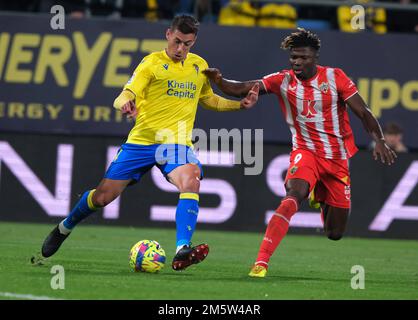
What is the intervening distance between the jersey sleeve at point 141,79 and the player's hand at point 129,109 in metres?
0.38

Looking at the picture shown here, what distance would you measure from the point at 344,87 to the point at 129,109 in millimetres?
2150

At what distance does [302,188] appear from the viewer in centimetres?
953

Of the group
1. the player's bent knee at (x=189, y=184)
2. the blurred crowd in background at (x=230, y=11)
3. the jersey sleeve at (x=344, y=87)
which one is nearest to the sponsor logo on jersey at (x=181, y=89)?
the player's bent knee at (x=189, y=184)

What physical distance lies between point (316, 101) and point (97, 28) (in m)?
6.19

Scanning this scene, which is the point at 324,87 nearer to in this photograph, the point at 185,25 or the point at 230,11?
the point at 185,25

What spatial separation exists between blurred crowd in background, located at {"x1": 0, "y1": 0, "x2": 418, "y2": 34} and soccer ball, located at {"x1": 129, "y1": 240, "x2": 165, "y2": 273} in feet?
22.8

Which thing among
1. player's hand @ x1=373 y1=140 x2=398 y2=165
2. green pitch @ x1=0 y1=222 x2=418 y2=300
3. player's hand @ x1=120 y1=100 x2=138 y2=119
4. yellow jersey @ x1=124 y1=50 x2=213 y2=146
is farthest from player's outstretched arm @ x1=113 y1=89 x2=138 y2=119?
player's hand @ x1=373 y1=140 x2=398 y2=165

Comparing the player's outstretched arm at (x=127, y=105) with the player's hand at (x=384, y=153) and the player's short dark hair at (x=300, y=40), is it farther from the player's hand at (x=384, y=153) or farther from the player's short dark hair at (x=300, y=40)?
the player's hand at (x=384, y=153)

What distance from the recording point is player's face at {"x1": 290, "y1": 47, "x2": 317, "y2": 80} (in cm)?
973

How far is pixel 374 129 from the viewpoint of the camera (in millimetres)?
9641

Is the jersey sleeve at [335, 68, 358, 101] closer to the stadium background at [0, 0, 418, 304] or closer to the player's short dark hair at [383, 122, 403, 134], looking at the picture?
the stadium background at [0, 0, 418, 304]

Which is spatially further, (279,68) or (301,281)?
(279,68)

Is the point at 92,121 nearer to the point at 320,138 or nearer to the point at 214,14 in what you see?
the point at 214,14

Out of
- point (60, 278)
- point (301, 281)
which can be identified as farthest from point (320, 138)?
point (60, 278)
